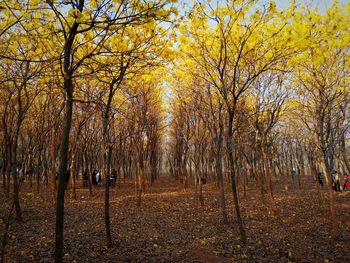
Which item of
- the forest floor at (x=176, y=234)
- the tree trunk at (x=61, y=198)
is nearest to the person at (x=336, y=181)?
the forest floor at (x=176, y=234)

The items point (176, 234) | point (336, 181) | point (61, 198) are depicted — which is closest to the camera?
point (61, 198)

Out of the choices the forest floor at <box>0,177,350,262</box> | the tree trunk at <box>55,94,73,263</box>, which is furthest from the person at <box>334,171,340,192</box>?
the tree trunk at <box>55,94,73,263</box>

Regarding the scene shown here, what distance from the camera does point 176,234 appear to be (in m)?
8.10

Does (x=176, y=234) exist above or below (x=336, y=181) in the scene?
below

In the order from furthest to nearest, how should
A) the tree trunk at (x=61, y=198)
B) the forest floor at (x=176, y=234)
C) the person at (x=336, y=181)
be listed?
1. the person at (x=336, y=181)
2. the forest floor at (x=176, y=234)
3. the tree trunk at (x=61, y=198)

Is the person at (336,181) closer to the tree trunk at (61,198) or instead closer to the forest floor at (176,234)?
the forest floor at (176,234)

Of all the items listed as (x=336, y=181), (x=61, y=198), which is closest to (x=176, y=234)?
(x=61, y=198)

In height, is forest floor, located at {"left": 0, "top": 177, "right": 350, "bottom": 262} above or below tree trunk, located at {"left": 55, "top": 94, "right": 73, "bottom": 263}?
below

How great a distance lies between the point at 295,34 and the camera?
18.8ft

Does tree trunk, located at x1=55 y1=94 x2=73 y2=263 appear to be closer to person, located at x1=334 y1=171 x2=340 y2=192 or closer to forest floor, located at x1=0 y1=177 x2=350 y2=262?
forest floor, located at x1=0 y1=177 x2=350 y2=262

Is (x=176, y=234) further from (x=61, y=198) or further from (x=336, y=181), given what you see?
(x=336, y=181)

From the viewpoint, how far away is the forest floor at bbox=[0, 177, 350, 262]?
20.3 feet

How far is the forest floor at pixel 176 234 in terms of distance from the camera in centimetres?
618

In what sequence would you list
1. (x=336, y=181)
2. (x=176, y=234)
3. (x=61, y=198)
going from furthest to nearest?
(x=336, y=181) → (x=176, y=234) → (x=61, y=198)
